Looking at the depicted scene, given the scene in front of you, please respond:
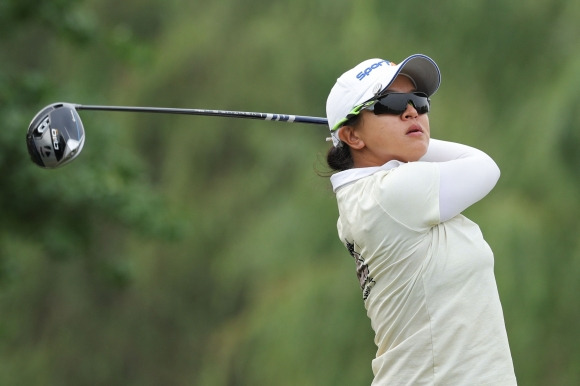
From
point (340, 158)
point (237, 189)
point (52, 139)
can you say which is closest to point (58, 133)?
point (52, 139)

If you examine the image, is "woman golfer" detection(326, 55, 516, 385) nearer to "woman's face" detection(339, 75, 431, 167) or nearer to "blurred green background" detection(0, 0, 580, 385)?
"woman's face" detection(339, 75, 431, 167)

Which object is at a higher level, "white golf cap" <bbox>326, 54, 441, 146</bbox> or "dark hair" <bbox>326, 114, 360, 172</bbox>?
"white golf cap" <bbox>326, 54, 441, 146</bbox>

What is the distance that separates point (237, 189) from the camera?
8.55 metres

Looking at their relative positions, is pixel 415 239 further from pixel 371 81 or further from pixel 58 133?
pixel 58 133

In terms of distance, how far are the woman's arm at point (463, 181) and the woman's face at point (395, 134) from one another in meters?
0.08

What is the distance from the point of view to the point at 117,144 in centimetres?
888

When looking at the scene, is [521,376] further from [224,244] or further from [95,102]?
[95,102]

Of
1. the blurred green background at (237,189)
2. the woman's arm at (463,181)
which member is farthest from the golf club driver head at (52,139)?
the blurred green background at (237,189)

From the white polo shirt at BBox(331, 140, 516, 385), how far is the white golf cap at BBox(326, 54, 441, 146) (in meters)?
0.21

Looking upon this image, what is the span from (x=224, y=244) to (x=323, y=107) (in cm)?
147

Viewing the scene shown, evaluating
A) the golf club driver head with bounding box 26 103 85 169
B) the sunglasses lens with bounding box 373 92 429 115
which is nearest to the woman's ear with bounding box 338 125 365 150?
the sunglasses lens with bounding box 373 92 429 115

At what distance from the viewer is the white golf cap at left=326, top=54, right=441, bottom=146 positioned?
8.98 ft

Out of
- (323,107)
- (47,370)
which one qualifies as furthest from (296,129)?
(47,370)

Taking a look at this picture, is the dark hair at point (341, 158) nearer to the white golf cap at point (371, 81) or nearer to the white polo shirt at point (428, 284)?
the white golf cap at point (371, 81)
